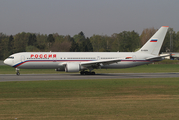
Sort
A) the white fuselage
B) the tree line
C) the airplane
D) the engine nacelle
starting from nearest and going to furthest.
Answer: the engine nacelle → the airplane → the white fuselage → the tree line

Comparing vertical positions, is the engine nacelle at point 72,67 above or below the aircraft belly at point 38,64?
below

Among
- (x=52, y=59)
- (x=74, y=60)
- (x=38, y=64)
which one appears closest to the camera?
(x=38, y=64)

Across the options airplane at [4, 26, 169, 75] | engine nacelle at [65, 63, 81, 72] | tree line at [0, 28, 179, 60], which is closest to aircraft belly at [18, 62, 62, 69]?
airplane at [4, 26, 169, 75]

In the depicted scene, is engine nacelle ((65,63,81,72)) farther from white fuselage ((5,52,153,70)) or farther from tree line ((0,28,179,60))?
tree line ((0,28,179,60))

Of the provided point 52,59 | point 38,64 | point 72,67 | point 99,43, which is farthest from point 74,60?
point 99,43

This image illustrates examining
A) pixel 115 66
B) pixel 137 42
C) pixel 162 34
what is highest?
pixel 137 42

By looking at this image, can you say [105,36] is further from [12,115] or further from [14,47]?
[12,115]

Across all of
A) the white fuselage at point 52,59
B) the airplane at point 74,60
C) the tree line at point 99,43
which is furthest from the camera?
the tree line at point 99,43

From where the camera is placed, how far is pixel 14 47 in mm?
143375

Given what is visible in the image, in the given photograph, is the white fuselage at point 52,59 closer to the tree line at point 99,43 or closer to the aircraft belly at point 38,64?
the aircraft belly at point 38,64

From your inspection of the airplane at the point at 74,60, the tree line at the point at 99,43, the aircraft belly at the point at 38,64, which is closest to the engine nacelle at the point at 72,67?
the airplane at the point at 74,60

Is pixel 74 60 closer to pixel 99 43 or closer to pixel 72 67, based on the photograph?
pixel 72 67

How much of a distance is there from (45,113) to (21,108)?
185 centimetres

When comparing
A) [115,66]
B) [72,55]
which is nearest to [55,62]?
[72,55]
